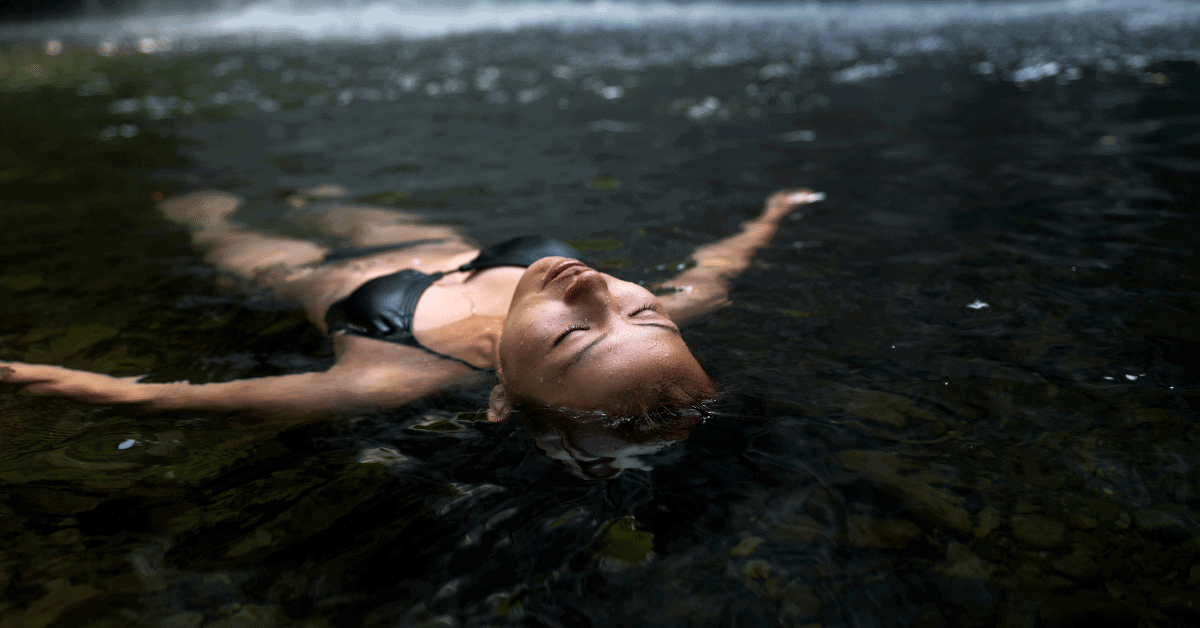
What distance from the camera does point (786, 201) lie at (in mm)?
5195

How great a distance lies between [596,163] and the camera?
6.56m

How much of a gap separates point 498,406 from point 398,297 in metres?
0.95

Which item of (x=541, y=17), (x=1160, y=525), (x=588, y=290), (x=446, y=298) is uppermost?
(x=541, y=17)

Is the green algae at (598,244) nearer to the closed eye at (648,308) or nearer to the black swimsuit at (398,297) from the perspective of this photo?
the black swimsuit at (398,297)

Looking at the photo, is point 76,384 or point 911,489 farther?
point 76,384

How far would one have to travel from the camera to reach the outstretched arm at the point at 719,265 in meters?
3.54

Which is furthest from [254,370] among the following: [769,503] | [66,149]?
[66,149]

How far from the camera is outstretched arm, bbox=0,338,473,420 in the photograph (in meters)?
2.79

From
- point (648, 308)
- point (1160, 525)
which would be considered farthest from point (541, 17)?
point (1160, 525)

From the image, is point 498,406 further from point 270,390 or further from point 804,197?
point 804,197

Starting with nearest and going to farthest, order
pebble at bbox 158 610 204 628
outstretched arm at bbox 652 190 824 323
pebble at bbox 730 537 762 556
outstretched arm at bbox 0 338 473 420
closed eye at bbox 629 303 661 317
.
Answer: pebble at bbox 158 610 204 628, pebble at bbox 730 537 762 556, closed eye at bbox 629 303 661 317, outstretched arm at bbox 0 338 473 420, outstretched arm at bbox 652 190 824 323

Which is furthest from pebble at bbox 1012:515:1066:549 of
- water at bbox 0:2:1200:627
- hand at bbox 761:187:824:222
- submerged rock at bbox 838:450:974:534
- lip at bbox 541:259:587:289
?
hand at bbox 761:187:824:222

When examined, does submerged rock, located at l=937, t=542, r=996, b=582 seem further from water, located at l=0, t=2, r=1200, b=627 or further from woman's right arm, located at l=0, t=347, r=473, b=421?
woman's right arm, located at l=0, t=347, r=473, b=421

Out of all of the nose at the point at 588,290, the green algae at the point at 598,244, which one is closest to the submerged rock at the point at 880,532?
the nose at the point at 588,290
